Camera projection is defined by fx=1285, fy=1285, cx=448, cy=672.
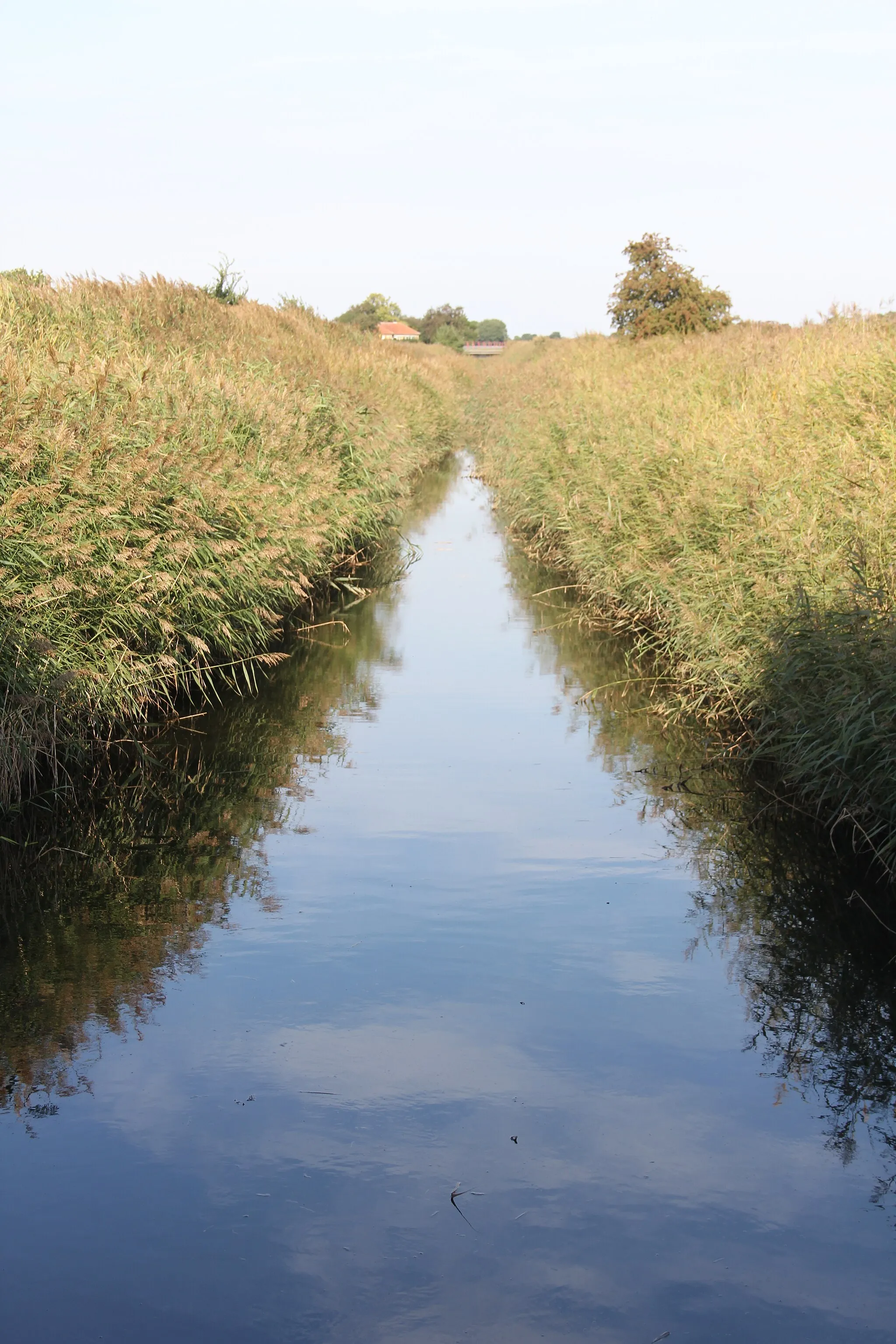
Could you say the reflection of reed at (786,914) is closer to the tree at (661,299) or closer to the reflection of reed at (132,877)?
the reflection of reed at (132,877)

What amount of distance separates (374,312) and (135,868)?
7775cm

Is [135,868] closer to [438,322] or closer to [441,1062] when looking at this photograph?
[441,1062]

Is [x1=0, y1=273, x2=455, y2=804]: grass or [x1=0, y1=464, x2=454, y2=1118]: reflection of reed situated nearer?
[x1=0, y1=464, x2=454, y2=1118]: reflection of reed

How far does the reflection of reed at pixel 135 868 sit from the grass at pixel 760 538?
2514 mm

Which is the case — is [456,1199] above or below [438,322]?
below

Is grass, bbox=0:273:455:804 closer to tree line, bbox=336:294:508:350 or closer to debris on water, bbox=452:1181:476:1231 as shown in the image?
debris on water, bbox=452:1181:476:1231

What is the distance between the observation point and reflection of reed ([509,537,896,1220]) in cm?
462

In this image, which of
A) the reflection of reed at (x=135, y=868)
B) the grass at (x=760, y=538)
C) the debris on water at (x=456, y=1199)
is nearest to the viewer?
the debris on water at (x=456, y=1199)

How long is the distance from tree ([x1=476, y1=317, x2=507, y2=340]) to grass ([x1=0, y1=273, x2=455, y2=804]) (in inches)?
5974

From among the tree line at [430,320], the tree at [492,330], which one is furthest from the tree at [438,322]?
the tree at [492,330]

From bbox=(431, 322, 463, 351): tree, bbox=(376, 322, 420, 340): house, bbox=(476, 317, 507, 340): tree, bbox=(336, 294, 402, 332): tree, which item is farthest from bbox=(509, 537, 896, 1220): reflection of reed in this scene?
bbox=(476, 317, 507, 340): tree

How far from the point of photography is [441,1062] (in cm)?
460

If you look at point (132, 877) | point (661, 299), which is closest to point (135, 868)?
point (132, 877)

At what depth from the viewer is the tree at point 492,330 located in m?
161
